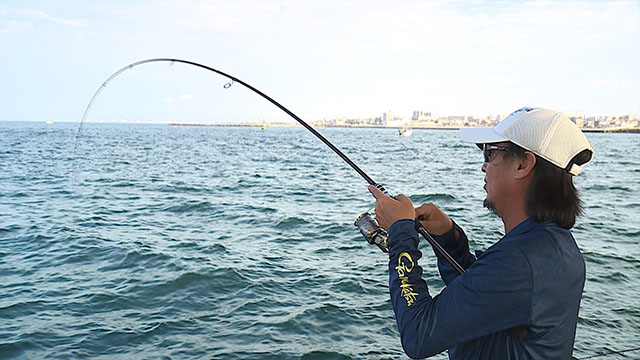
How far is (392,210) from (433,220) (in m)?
0.46

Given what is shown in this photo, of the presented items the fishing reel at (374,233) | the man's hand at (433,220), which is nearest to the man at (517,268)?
the man's hand at (433,220)

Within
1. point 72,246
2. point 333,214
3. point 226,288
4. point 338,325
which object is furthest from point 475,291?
point 333,214

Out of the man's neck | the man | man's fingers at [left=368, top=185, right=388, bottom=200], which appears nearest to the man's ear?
the man

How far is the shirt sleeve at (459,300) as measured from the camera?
5.19ft

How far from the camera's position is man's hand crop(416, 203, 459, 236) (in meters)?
2.39

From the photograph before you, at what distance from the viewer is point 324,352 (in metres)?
5.55

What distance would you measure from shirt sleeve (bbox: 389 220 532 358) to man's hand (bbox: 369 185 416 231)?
11 cm

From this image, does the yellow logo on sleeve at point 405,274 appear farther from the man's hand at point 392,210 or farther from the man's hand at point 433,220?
the man's hand at point 433,220

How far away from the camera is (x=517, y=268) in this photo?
1574mm

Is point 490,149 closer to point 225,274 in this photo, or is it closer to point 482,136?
point 482,136

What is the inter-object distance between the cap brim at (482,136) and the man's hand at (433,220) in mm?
401

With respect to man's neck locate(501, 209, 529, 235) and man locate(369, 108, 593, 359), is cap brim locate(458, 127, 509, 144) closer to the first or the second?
man locate(369, 108, 593, 359)

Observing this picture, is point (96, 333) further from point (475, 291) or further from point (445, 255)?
point (475, 291)

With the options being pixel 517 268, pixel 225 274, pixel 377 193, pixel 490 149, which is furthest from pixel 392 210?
pixel 225 274
